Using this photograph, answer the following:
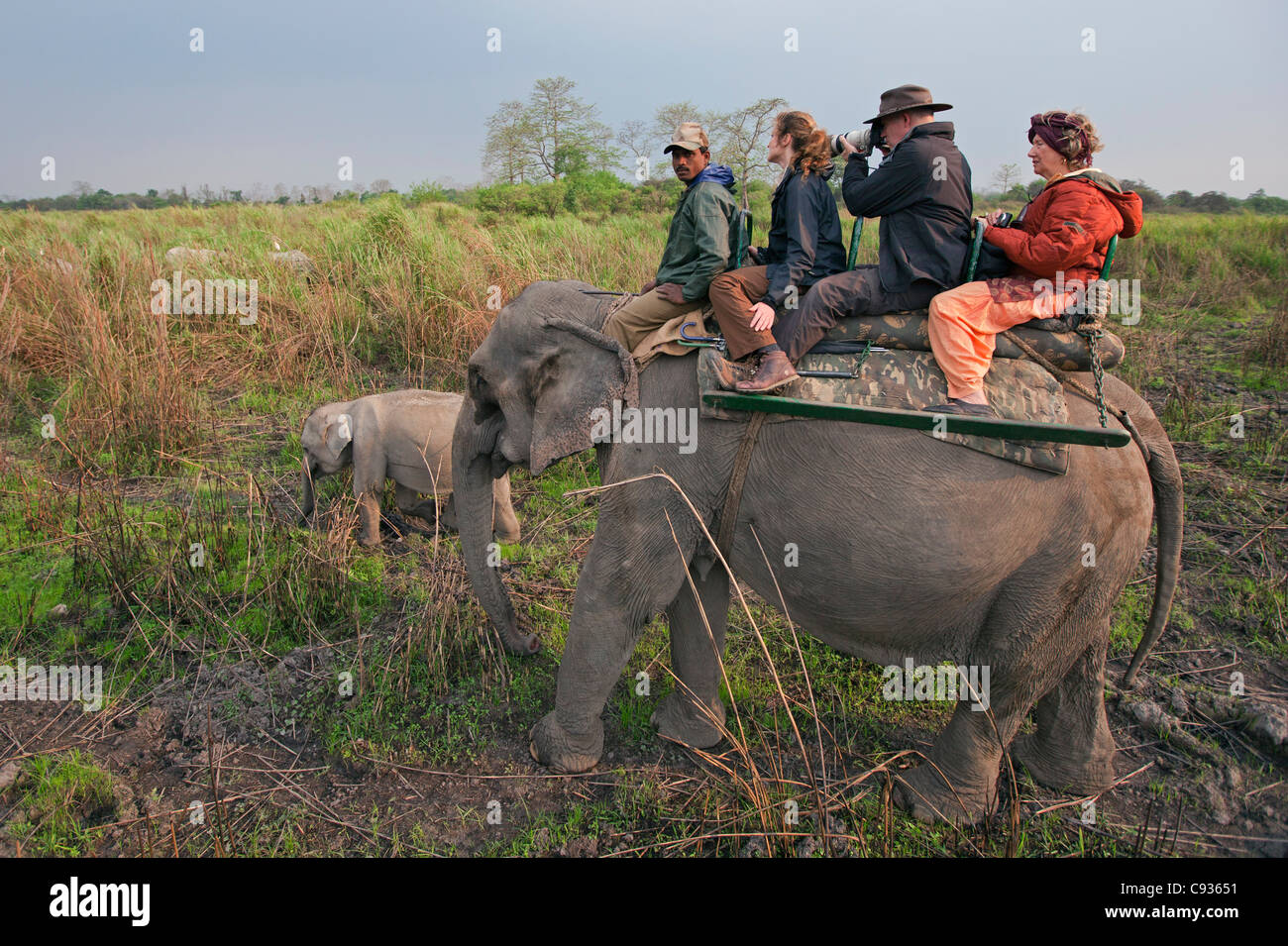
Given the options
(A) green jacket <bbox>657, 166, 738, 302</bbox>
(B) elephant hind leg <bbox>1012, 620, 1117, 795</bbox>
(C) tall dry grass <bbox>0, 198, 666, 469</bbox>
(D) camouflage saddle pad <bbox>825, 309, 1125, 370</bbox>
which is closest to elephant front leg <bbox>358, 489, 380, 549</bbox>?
(C) tall dry grass <bbox>0, 198, 666, 469</bbox>

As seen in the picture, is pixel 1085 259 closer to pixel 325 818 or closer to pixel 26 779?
pixel 325 818

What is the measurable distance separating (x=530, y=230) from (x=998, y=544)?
414 inches

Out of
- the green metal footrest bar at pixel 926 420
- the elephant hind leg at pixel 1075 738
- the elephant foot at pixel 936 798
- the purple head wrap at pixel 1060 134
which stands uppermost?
the purple head wrap at pixel 1060 134

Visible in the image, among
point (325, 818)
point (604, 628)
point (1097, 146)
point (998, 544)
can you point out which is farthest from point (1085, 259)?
point (325, 818)

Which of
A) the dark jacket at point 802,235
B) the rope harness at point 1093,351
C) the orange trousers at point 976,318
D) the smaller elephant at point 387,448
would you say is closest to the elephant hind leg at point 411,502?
the smaller elephant at point 387,448

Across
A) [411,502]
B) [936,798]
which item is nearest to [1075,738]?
[936,798]

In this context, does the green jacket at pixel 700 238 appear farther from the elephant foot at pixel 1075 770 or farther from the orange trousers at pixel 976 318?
the elephant foot at pixel 1075 770

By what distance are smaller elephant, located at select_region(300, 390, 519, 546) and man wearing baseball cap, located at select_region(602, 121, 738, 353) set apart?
2751mm

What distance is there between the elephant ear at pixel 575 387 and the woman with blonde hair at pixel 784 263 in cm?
46

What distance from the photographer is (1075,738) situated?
3484 mm

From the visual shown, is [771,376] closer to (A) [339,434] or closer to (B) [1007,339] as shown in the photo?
(B) [1007,339]

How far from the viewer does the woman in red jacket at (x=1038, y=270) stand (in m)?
2.65

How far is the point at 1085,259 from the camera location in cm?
267

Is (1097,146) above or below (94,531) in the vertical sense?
above
